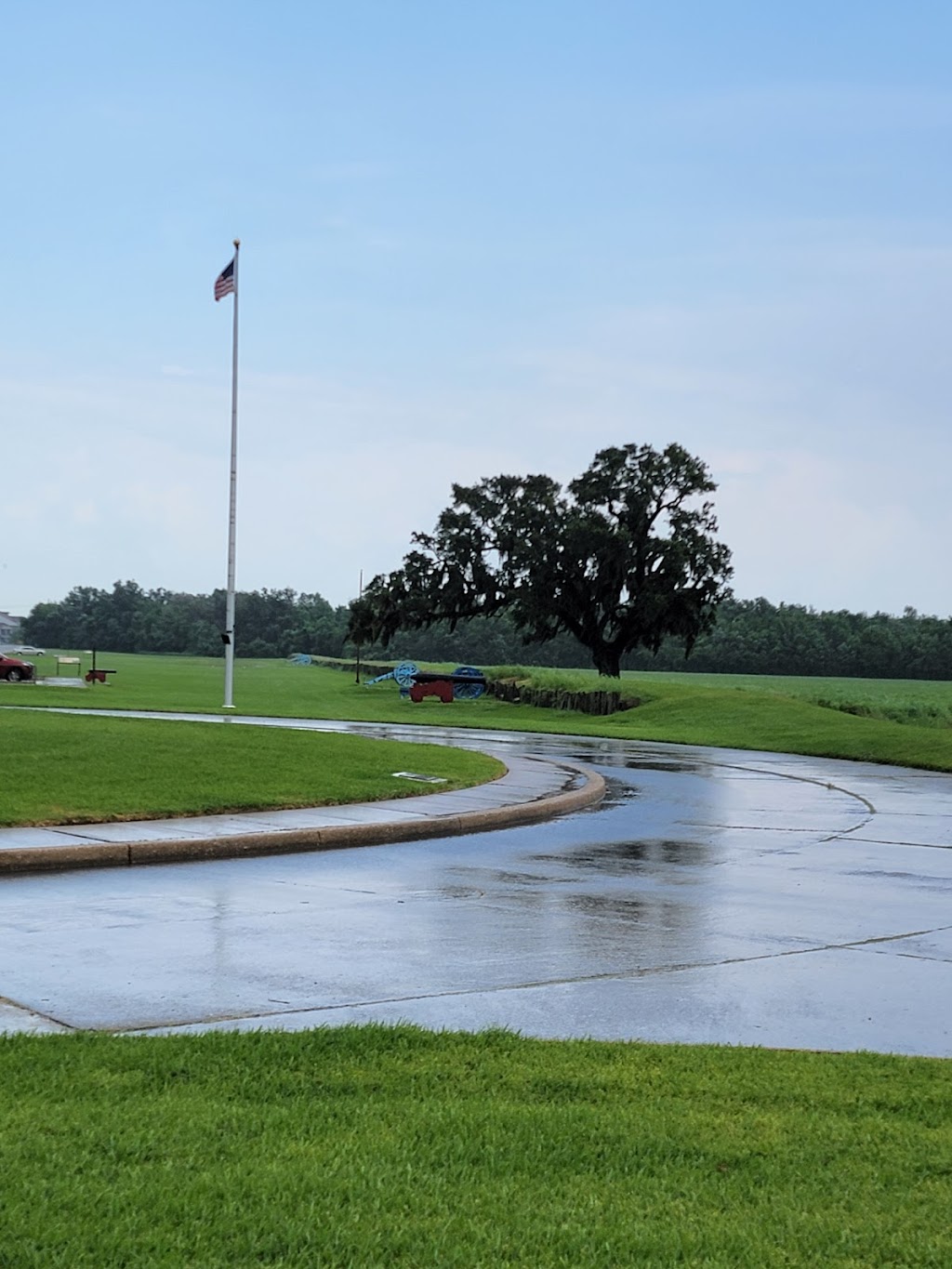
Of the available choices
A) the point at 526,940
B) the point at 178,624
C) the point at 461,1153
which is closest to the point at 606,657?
the point at 526,940

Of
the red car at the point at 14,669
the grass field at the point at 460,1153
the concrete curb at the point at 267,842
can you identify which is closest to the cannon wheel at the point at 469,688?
the red car at the point at 14,669

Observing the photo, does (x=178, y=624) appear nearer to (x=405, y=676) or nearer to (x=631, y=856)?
(x=405, y=676)

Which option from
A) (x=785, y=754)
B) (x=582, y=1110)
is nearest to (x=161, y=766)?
(x=582, y=1110)

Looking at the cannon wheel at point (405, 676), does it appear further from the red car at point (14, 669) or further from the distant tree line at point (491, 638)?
the distant tree line at point (491, 638)

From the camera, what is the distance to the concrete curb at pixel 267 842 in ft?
36.2

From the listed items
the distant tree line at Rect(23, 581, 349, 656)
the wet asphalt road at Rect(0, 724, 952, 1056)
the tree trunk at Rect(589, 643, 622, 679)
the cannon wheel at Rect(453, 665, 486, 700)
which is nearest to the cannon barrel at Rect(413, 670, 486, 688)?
the cannon wheel at Rect(453, 665, 486, 700)

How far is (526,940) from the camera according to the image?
8.56 meters

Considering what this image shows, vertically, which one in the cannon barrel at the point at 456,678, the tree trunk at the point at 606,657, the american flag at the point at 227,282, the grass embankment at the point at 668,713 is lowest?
the grass embankment at the point at 668,713

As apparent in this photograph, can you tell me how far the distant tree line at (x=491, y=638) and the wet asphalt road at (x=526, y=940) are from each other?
85892 mm

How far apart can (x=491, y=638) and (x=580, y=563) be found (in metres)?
86.3

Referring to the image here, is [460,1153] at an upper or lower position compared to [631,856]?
upper

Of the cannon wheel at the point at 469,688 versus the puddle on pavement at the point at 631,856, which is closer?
the puddle on pavement at the point at 631,856

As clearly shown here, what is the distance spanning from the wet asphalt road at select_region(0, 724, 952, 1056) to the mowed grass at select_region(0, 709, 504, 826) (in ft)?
7.18

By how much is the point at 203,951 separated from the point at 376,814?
6.40 metres
